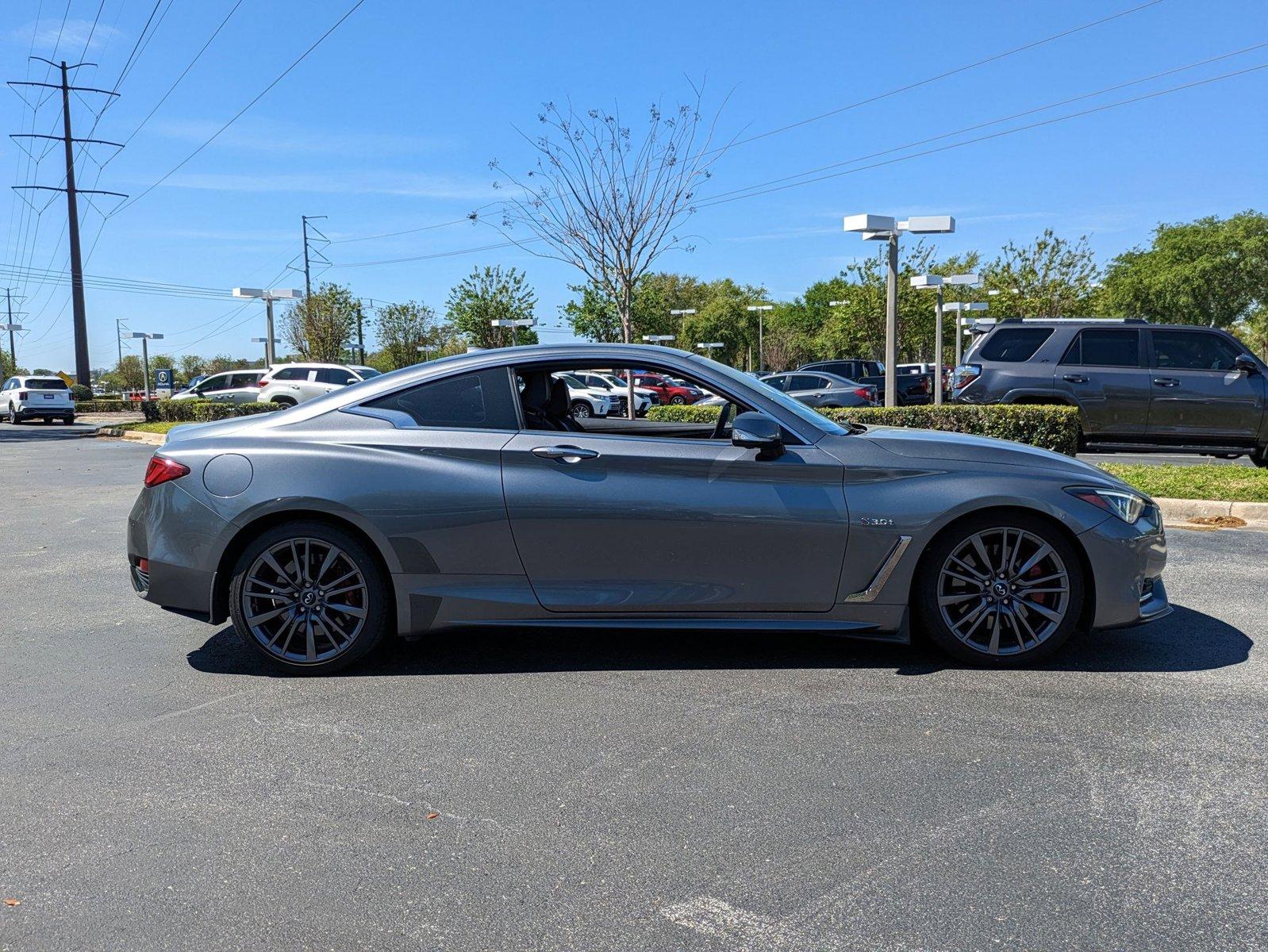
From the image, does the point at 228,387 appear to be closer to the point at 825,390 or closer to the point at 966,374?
the point at 825,390

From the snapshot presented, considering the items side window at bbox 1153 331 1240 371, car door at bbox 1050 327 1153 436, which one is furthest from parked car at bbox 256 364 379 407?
side window at bbox 1153 331 1240 371

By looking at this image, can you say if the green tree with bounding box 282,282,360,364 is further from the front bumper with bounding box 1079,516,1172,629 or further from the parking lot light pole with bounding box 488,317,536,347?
the front bumper with bounding box 1079,516,1172,629

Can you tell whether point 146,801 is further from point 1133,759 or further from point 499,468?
point 1133,759

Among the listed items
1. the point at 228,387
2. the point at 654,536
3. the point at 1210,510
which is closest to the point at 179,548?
the point at 654,536

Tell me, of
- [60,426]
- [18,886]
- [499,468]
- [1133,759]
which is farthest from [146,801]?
[60,426]

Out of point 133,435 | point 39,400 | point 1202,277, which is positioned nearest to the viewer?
point 133,435

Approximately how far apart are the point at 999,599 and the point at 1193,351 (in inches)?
410

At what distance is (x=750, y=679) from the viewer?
182 inches

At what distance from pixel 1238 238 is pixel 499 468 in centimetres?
7771

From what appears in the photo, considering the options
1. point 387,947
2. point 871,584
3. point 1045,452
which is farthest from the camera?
point 1045,452

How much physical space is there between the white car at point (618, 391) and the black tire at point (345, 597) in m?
25.9

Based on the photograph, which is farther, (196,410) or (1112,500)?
(196,410)

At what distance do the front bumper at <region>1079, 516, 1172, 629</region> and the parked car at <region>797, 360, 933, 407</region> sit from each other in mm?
25155

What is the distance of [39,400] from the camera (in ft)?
122
